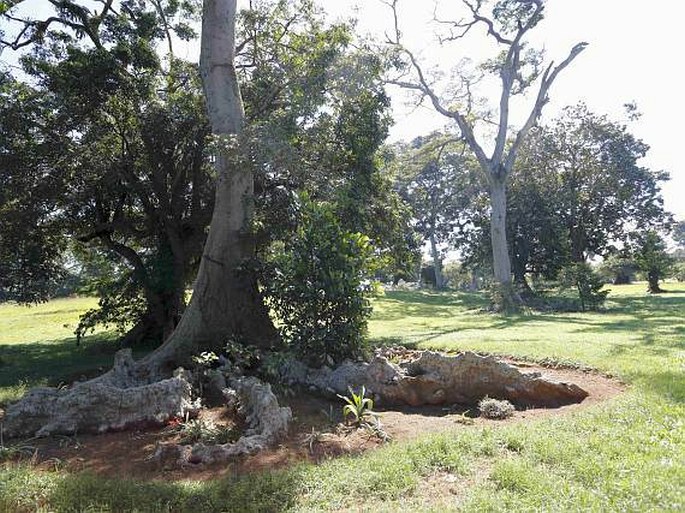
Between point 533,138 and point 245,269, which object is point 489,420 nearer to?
point 245,269

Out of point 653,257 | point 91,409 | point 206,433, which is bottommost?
point 206,433

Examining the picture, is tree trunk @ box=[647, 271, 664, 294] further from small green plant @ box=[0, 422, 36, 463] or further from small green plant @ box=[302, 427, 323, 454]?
small green plant @ box=[0, 422, 36, 463]

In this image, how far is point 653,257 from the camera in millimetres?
25609

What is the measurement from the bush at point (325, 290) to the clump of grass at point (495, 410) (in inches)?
83.5

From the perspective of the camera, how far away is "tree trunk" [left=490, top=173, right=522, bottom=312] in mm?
18109

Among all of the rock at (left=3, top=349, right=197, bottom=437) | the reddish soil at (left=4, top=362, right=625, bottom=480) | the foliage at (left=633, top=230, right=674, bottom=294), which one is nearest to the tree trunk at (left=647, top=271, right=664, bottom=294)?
the foliage at (left=633, top=230, right=674, bottom=294)

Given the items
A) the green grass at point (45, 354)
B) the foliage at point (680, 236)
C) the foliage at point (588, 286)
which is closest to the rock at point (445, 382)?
the green grass at point (45, 354)

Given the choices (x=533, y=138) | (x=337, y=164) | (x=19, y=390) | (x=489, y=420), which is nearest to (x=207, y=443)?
(x=489, y=420)

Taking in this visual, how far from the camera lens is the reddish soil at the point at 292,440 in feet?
13.4

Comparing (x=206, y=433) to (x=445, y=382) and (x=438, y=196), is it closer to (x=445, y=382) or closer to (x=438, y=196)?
(x=445, y=382)

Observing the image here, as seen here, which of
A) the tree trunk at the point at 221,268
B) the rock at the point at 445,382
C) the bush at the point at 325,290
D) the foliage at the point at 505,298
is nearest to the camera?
the rock at the point at 445,382

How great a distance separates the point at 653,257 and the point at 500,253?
12.1m

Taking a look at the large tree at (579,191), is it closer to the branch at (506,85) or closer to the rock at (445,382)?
the branch at (506,85)

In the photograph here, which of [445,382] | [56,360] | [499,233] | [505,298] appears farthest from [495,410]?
[499,233]
